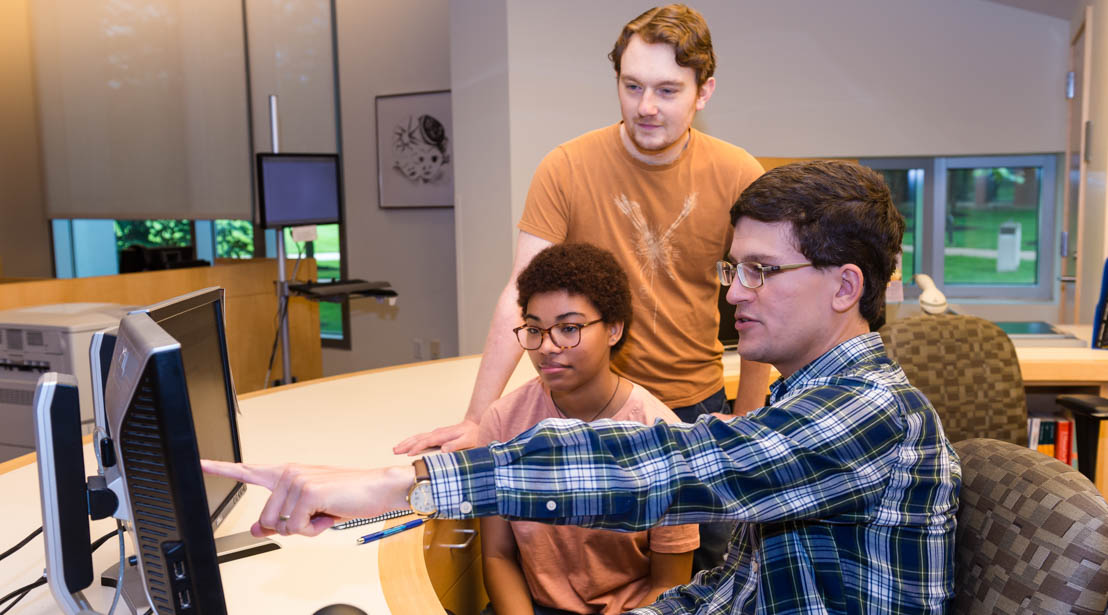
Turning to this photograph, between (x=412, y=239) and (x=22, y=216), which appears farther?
(x=22, y=216)

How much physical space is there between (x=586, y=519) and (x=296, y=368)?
501cm

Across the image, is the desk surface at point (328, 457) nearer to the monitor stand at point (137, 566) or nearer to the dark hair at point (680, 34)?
the monitor stand at point (137, 566)

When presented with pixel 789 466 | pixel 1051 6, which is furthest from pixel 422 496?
pixel 1051 6

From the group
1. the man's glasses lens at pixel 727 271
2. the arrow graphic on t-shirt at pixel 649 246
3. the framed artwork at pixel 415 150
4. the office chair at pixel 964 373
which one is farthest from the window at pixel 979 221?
the man's glasses lens at pixel 727 271

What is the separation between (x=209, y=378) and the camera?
1.23 meters

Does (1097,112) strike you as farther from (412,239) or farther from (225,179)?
(225,179)

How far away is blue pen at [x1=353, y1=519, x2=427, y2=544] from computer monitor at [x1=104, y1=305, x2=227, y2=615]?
53 cm

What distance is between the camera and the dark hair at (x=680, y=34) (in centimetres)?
171

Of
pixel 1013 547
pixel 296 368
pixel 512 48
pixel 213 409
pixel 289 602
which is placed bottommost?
pixel 296 368

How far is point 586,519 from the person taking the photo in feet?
2.79

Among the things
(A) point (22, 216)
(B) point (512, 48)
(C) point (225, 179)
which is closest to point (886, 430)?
(B) point (512, 48)

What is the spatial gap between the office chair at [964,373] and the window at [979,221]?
86.1 inches

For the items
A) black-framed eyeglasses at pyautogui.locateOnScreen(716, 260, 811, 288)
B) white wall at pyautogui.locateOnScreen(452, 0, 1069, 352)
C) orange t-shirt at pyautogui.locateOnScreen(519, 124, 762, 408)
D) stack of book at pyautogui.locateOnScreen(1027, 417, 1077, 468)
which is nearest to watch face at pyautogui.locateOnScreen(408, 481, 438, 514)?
black-framed eyeglasses at pyautogui.locateOnScreen(716, 260, 811, 288)

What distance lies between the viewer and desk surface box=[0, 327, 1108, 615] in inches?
47.1
